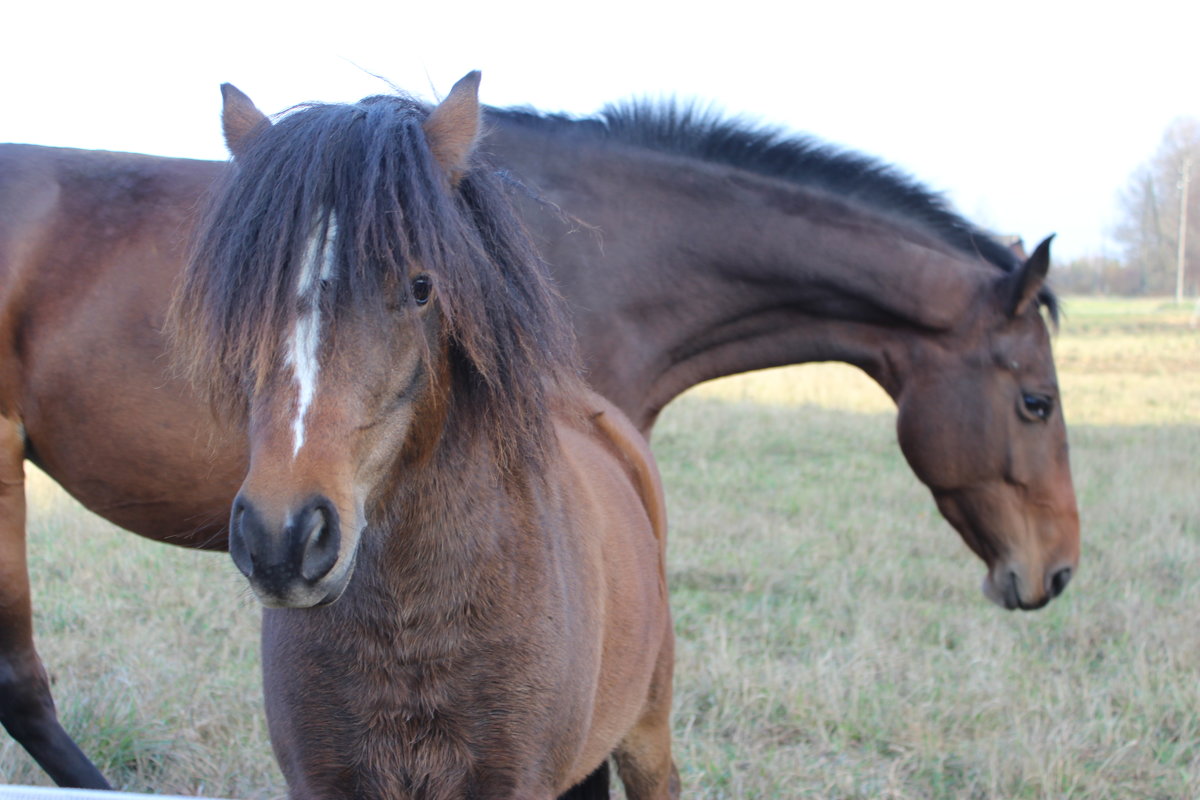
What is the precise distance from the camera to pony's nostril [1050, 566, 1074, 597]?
13.4ft

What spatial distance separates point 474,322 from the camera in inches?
70.3

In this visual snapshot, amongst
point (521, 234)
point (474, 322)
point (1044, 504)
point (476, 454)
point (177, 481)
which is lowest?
point (1044, 504)

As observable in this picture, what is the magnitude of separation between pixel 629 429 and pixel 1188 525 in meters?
5.19

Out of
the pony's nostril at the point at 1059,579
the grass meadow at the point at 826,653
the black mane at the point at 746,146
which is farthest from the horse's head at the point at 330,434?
A: the pony's nostril at the point at 1059,579

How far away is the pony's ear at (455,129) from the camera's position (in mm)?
1888

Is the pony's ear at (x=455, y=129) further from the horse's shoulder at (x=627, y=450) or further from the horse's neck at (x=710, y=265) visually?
the horse's neck at (x=710, y=265)

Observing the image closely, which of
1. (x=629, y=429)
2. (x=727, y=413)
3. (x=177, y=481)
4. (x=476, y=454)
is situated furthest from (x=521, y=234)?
(x=727, y=413)

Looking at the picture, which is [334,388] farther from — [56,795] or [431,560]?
[56,795]

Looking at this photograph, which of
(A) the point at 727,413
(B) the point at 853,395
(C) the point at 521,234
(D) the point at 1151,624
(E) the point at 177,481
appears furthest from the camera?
(B) the point at 853,395

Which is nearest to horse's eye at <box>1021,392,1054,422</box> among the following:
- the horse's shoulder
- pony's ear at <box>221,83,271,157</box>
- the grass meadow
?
the grass meadow

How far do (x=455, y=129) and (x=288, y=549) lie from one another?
0.88m

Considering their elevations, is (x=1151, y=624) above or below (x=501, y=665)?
below

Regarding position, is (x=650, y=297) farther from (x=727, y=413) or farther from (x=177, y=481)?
(x=727, y=413)

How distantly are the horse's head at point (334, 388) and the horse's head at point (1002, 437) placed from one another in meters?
2.72
